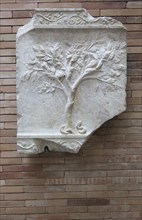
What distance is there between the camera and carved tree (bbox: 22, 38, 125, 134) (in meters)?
1.98

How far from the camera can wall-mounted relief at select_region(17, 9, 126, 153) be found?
1979mm

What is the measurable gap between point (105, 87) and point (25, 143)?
1.85 feet

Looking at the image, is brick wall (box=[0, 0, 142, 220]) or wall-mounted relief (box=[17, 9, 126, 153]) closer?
wall-mounted relief (box=[17, 9, 126, 153])

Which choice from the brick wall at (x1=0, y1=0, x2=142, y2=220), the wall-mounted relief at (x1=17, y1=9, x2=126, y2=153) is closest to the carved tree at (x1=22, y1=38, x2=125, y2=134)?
the wall-mounted relief at (x1=17, y1=9, x2=126, y2=153)

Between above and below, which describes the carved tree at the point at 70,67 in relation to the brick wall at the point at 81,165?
above

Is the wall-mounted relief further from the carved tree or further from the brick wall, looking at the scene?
the brick wall

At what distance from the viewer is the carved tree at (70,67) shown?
6.49 feet

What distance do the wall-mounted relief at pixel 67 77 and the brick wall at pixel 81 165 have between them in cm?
18

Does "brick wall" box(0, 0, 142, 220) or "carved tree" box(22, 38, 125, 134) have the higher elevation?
"carved tree" box(22, 38, 125, 134)

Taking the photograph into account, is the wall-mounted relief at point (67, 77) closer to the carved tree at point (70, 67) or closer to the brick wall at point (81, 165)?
the carved tree at point (70, 67)

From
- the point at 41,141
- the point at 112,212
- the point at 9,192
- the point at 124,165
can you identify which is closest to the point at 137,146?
the point at 124,165

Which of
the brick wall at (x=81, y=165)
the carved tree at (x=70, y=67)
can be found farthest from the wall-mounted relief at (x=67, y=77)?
the brick wall at (x=81, y=165)

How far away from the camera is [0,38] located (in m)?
2.14

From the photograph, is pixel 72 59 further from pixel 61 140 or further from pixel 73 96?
pixel 61 140
